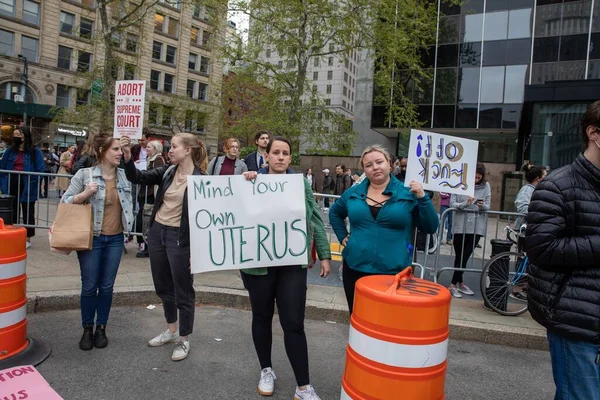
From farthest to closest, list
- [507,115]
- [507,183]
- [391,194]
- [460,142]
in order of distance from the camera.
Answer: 1. [507,115]
2. [507,183]
3. [460,142]
4. [391,194]

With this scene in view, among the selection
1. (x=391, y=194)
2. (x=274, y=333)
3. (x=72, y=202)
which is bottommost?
(x=274, y=333)

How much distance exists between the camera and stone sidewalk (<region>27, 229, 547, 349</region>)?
196 inches

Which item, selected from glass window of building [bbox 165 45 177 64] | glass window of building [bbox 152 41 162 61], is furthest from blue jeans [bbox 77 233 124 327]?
glass window of building [bbox 165 45 177 64]

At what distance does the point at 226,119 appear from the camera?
19.2 m

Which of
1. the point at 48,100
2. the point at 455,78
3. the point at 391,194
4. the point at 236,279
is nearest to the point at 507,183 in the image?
the point at 455,78

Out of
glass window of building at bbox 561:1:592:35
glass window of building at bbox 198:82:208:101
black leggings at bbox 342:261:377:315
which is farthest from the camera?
glass window of building at bbox 198:82:208:101

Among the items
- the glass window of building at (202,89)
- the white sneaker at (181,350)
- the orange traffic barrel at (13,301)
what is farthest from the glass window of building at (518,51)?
the glass window of building at (202,89)

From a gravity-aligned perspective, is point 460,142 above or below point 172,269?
above

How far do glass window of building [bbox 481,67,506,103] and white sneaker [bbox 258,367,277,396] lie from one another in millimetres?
28469

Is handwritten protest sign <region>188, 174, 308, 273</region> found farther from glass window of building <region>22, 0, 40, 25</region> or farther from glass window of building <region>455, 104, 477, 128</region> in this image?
glass window of building <region>22, 0, 40, 25</region>

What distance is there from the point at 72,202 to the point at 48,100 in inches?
1646

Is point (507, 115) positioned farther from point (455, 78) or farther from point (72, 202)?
point (72, 202)

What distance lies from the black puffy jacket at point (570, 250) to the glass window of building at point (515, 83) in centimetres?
2859

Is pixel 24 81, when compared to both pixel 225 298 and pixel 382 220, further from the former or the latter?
pixel 382 220
